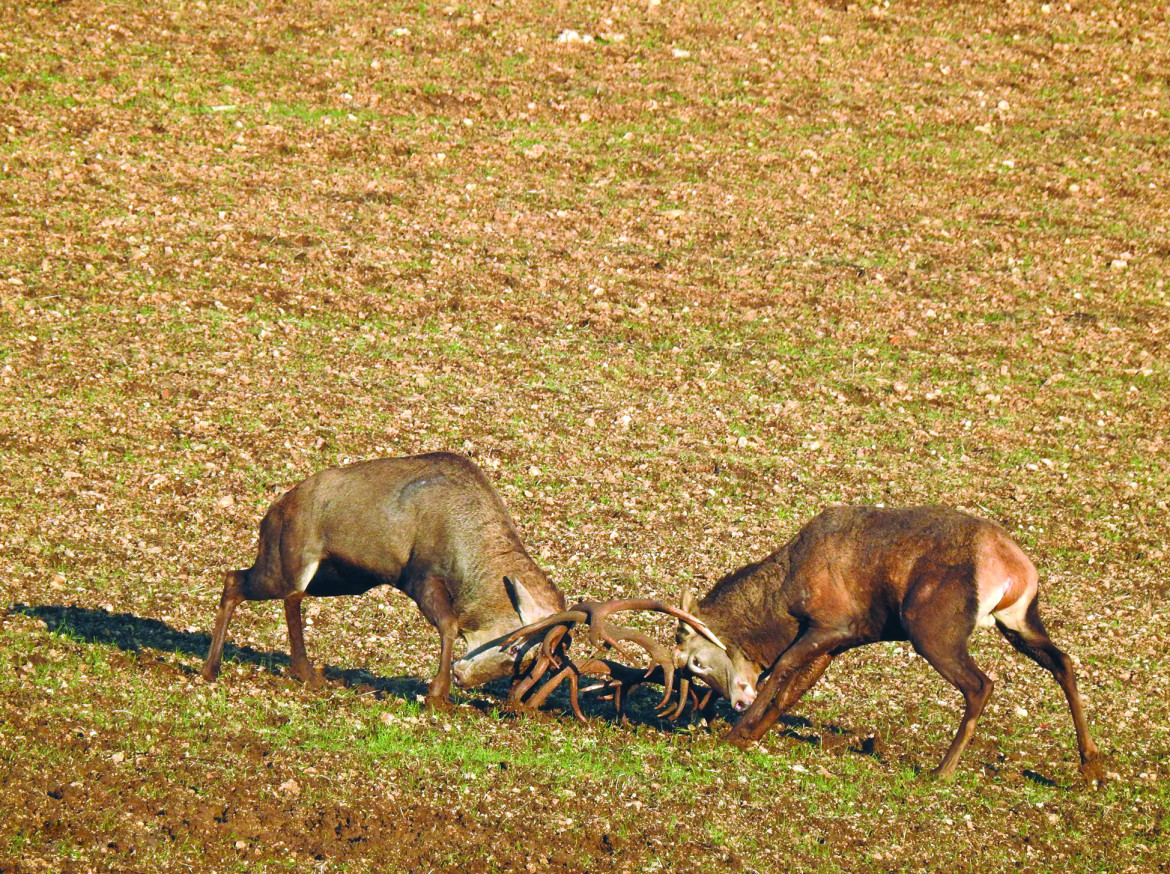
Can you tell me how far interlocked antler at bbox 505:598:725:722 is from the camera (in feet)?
28.9

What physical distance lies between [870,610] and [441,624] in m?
2.93

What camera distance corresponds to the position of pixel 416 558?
943 cm

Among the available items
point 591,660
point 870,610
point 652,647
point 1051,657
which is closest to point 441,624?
point 591,660

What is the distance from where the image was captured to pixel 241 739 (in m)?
8.16

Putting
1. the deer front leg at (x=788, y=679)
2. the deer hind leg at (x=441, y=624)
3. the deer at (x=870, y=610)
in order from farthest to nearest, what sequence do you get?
1. the deer front leg at (x=788, y=679)
2. the deer hind leg at (x=441, y=624)
3. the deer at (x=870, y=610)

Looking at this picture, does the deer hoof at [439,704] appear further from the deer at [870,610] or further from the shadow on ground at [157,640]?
the deer at [870,610]

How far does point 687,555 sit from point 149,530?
4855 mm

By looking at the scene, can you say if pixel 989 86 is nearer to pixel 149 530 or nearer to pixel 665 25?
pixel 665 25

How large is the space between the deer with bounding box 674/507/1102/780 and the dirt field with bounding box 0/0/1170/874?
0.41m

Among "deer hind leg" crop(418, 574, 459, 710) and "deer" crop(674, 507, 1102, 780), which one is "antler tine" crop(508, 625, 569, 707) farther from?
"deer" crop(674, 507, 1102, 780)

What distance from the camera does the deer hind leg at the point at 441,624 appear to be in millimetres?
8961

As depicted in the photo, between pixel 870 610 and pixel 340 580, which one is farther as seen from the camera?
pixel 340 580

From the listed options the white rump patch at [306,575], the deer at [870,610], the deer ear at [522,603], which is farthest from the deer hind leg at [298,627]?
the deer at [870,610]

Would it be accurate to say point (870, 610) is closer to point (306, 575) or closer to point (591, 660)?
point (591, 660)
